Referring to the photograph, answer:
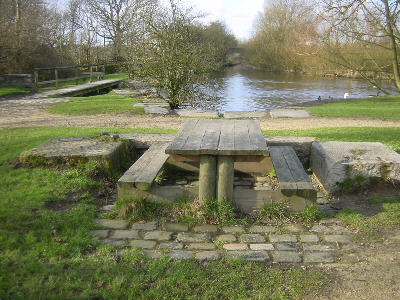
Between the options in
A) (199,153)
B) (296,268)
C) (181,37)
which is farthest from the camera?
(181,37)

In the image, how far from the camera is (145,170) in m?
4.16

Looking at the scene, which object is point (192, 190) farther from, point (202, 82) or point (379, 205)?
point (202, 82)

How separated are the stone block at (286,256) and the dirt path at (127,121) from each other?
5.45 m

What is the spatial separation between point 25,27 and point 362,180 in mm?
20543

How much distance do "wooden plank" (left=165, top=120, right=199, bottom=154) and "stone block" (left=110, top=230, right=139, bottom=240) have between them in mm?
789

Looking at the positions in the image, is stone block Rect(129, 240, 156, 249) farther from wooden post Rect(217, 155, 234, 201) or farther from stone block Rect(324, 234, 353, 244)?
stone block Rect(324, 234, 353, 244)

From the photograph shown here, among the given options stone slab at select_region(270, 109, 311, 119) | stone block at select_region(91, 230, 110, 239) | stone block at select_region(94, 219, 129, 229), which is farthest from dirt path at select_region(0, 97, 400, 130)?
stone block at select_region(91, 230, 110, 239)

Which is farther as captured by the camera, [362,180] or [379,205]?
[362,180]

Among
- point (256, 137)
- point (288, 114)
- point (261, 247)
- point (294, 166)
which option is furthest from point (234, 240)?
point (288, 114)

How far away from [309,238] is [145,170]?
5.86 feet

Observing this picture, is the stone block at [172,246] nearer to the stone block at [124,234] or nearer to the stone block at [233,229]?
the stone block at [124,234]

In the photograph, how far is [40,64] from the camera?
21594mm

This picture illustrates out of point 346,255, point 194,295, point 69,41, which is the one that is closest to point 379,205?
point 346,255

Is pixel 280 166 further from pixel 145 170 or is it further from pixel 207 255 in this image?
pixel 207 255
